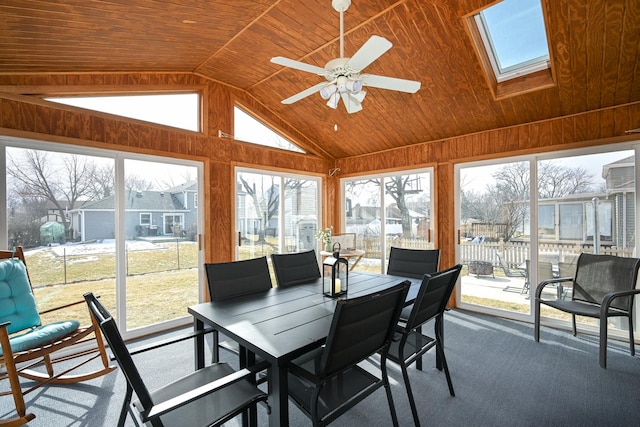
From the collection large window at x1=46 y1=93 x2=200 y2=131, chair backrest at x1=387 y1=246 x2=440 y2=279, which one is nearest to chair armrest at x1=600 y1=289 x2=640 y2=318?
chair backrest at x1=387 y1=246 x2=440 y2=279

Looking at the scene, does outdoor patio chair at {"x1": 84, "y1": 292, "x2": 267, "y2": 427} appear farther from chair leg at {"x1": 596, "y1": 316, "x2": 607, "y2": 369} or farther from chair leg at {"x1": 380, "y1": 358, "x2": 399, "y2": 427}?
chair leg at {"x1": 596, "y1": 316, "x2": 607, "y2": 369}

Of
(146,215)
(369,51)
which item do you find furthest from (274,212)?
(369,51)

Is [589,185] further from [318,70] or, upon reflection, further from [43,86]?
[43,86]

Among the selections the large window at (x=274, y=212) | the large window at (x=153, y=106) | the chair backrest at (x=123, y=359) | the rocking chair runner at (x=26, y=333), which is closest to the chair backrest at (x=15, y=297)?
the rocking chair runner at (x=26, y=333)

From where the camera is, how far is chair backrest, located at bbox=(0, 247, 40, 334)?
91.0 inches

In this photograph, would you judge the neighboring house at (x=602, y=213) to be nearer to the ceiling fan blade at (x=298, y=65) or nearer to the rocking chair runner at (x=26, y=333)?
the ceiling fan blade at (x=298, y=65)

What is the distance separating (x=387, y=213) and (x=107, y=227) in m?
3.95

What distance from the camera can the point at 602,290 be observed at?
10.1ft

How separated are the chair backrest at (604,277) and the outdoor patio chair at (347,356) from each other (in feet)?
9.21

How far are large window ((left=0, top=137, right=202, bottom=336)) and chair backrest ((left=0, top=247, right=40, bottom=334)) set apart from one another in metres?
0.48

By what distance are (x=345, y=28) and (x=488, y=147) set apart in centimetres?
245

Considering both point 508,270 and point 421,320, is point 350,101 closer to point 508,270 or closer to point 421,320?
point 421,320

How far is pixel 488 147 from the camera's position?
13.1ft

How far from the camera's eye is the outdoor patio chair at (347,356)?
1.38 m
